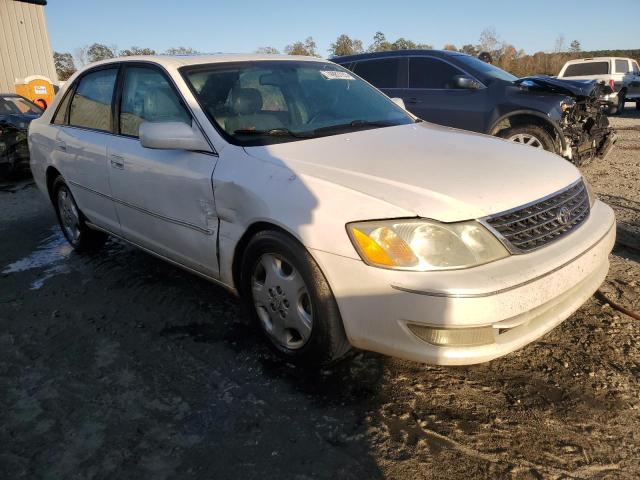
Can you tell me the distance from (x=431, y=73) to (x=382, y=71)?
2.53 feet

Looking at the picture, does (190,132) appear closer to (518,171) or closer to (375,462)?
(518,171)

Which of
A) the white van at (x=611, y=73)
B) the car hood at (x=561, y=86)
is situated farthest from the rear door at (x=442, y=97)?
the white van at (x=611, y=73)

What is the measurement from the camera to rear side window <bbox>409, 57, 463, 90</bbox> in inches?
279

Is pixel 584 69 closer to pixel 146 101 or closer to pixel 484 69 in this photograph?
pixel 484 69

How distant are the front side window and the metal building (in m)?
15.2

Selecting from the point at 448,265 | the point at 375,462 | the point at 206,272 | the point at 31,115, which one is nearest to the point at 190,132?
the point at 206,272

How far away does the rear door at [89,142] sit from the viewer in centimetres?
380

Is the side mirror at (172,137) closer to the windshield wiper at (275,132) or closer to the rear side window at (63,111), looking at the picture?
the windshield wiper at (275,132)

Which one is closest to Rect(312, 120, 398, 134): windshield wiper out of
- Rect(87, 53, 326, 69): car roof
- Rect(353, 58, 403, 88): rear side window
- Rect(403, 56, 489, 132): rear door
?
Rect(87, 53, 326, 69): car roof

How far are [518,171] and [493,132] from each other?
4.53 m

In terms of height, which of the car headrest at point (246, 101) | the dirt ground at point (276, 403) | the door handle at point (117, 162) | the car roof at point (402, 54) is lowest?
the dirt ground at point (276, 403)

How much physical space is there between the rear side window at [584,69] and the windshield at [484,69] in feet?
38.9

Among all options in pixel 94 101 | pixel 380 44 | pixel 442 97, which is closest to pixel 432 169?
pixel 94 101

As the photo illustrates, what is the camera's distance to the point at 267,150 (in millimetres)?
2725
